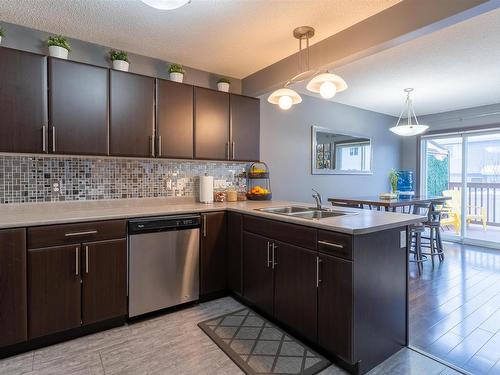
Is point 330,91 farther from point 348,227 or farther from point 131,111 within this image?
point 131,111

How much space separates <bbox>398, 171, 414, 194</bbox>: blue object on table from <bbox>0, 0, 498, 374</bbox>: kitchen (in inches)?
120

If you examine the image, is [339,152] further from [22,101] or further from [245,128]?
[22,101]

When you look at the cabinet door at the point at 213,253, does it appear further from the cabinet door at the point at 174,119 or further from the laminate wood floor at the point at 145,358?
the cabinet door at the point at 174,119

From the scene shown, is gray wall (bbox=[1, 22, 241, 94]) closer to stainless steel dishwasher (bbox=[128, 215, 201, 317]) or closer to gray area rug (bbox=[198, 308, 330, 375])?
stainless steel dishwasher (bbox=[128, 215, 201, 317])

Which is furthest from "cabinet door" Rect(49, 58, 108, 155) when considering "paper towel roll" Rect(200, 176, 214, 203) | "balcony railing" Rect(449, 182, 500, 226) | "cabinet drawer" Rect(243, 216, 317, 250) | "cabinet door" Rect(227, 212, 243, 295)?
"balcony railing" Rect(449, 182, 500, 226)

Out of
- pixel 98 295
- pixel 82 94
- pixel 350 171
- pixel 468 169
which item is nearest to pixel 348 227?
pixel 98 295

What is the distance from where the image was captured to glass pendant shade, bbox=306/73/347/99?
2094mm

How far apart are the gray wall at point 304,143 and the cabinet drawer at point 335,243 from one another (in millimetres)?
2118

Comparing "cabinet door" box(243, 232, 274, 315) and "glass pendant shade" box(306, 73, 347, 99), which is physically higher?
"glass pendant shade" box(306, 73, 347, 99)

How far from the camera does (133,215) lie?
2.35m

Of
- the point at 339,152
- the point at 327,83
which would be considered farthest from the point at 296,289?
the point at 339,152

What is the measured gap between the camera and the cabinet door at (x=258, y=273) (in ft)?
7.85

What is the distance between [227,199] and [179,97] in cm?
129

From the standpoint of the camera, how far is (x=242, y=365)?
1.85 meters
